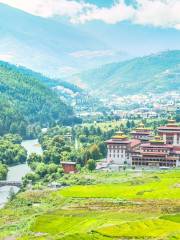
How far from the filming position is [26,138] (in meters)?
120

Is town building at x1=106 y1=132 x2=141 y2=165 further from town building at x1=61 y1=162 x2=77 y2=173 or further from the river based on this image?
the river

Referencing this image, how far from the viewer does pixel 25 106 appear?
498 feet

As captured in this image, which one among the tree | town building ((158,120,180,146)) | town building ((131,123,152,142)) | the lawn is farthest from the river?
town building ((158,120,180,146))

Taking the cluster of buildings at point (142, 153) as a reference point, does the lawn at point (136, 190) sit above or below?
below

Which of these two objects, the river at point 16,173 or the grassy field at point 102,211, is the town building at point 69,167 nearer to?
the river at point 16,173

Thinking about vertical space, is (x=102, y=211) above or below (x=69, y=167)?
below

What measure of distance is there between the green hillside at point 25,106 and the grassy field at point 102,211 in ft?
192

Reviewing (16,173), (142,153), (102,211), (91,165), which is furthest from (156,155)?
(102,211)

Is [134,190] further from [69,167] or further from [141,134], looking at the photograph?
[141,134]

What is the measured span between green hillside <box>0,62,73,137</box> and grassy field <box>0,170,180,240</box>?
192 ft

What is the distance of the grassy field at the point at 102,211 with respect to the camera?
43.3 metres

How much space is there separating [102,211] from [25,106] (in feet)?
336

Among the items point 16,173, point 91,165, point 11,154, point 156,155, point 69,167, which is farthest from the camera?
point 11,154

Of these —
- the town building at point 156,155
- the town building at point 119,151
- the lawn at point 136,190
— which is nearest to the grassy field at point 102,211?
the lawn at point 136,190
